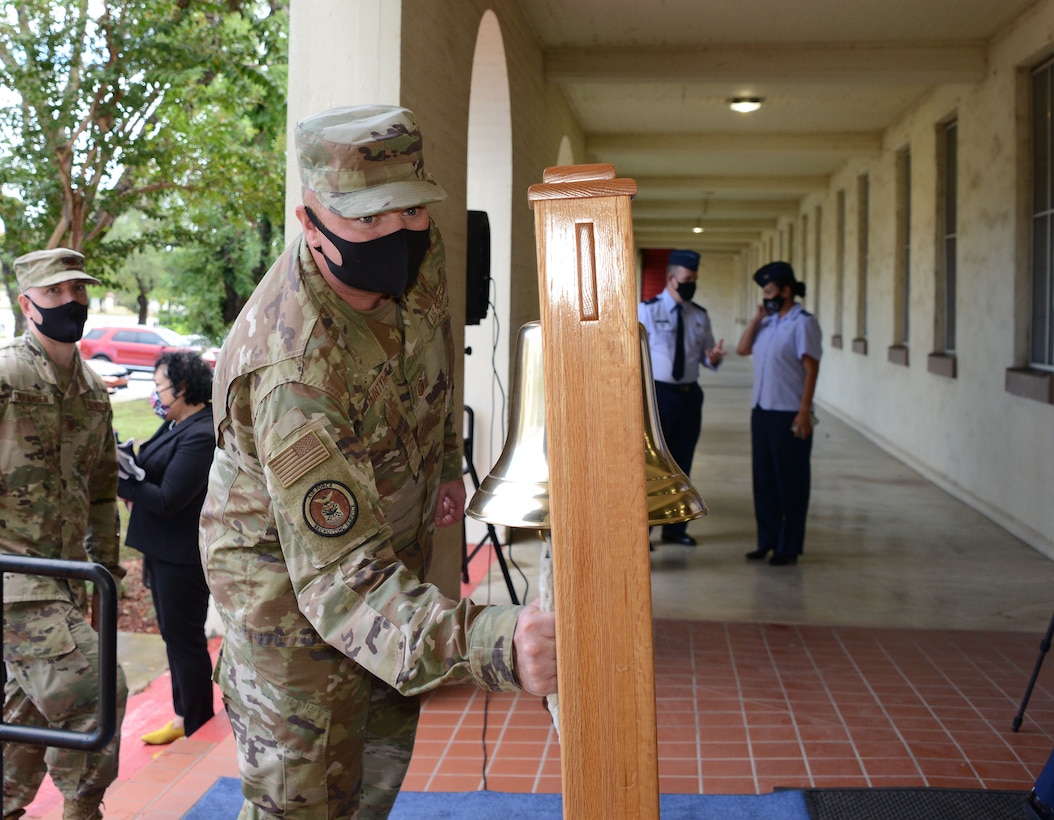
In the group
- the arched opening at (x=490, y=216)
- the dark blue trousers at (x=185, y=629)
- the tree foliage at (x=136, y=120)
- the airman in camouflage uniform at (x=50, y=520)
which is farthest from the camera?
the tree foliage at (x=136, y=120)

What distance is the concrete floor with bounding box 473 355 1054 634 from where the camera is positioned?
557 centimetres

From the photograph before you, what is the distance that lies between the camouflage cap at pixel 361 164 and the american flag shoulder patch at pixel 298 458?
0.39m

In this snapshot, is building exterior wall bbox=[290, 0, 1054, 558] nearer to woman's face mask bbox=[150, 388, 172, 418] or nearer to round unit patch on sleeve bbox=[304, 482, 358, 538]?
woman's face mask bbox=[150, 388, 172, 418]

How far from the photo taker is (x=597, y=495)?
3.34 feet

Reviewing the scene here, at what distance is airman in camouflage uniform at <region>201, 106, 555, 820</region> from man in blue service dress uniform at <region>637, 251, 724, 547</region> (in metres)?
4.55

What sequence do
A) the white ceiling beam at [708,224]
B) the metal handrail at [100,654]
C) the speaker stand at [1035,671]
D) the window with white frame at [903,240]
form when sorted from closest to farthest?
the metal handrail at [100,654] → the speaker stand at [1035,671] → the window with white frame at [903,240] → the white ceiling beam at [708,224]

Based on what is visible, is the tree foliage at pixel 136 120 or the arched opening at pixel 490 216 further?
the tree foliage at pixel 136 120

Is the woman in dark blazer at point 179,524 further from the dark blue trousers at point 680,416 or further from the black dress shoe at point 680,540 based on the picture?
the black dress shoe at point 680,540

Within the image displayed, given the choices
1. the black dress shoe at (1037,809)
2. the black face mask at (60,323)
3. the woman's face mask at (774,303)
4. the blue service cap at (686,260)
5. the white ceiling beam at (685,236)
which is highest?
the white ceiling beam at (685,236)

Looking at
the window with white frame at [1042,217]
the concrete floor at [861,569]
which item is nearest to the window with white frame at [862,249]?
the concrete floor at [861,569]

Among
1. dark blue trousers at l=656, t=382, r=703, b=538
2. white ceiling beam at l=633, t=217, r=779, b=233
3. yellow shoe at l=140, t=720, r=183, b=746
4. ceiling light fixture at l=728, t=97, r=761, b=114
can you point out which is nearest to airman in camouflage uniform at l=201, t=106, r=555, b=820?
yellow shoe at l=140, t=720, r=183, b=746

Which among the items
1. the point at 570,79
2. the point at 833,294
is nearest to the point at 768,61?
the point at 570,79

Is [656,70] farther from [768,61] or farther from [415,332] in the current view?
[415,332]

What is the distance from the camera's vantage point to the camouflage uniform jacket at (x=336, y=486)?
1.53 metres
